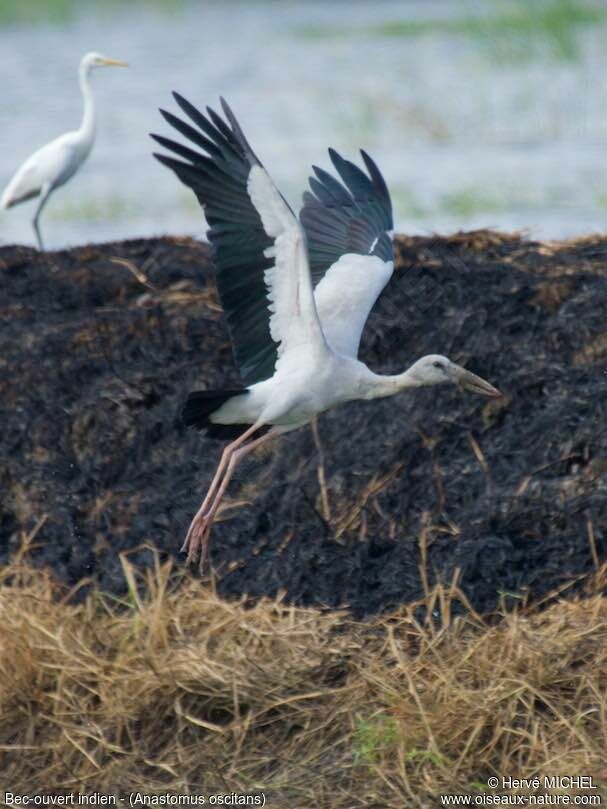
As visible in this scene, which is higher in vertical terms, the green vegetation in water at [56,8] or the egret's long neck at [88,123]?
the green vegetation in water at [56,8]

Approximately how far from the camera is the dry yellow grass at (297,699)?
494 centimetres

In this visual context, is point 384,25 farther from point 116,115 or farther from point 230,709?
point 230,709

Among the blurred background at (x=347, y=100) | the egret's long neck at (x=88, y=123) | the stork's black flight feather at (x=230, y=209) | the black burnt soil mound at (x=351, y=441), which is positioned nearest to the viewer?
the stork's black flight feather at (x=230, y=209)

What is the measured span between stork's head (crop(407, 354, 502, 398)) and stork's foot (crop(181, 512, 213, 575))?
2.98 feet

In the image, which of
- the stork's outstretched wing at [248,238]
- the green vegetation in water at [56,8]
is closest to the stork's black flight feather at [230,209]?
the stork's outstretched wing at [248,238]

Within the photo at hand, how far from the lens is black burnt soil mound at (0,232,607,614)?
5855 mm

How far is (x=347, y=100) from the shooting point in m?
15.5

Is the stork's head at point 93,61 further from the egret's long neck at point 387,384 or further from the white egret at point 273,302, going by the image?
the egret's long neck at point 387,384

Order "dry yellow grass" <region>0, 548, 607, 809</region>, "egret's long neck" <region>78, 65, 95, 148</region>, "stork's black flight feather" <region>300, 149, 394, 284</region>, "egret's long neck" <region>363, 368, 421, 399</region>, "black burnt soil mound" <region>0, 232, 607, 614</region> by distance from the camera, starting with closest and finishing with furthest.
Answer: "dry yellow grass" <region>0, 548, 607, 809</region>
"black burnt soil mound" <region>0, 232, 607, 614</region>
"egret's long neck" <region>363, 368, 421, 399</region>
"stork's black flight feather" <region>300, 149, 394, 284</region>
"egret's long neck" <region>78, 65, 95, 148</region>

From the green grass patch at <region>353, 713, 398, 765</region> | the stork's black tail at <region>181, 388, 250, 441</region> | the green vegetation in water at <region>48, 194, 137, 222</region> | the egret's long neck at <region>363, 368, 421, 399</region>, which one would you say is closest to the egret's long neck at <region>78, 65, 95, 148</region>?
the green vegetation in water at <region>48, 194, 137, 222</region>

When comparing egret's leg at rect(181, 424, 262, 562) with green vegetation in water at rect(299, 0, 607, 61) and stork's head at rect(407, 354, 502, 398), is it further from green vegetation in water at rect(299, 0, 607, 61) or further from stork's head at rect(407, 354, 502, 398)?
green vegetation in water at rect(299, 0, 607, 61)

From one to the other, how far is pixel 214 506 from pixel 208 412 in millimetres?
359

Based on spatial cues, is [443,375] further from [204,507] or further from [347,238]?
[204,507]

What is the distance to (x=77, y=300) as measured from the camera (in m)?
7.65
